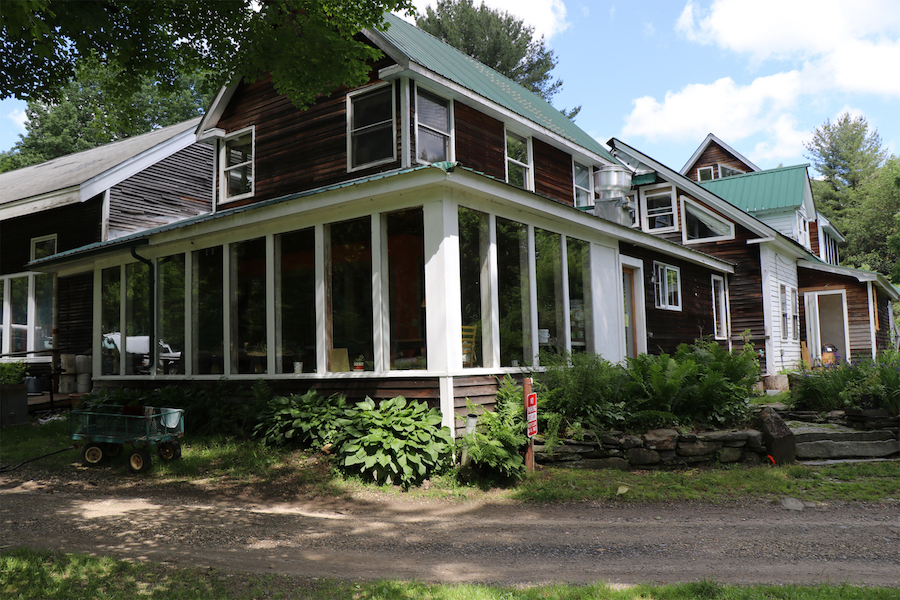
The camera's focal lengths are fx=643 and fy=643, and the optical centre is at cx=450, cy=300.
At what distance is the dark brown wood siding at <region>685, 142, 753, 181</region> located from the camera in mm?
27844

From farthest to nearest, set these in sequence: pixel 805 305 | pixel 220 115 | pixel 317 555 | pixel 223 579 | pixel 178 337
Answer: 1. pixel 805 305
2. pixel 220 115
3. pixel 178 337
4. pixel 317 555
5. pixel 223 579

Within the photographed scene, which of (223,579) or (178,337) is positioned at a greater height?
(178,337)

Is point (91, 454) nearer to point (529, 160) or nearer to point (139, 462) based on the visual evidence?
point (139, 462)

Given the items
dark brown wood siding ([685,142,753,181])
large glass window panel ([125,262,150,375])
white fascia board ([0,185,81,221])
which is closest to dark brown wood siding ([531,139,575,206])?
large glass window panel ([125,262,150,375])

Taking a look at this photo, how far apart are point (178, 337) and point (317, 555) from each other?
7.81 m

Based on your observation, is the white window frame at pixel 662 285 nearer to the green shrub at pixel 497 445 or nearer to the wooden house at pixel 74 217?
the green shrub at pixel 497 445

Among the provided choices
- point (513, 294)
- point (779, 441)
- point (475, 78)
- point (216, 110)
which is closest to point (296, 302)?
point (513, 294)

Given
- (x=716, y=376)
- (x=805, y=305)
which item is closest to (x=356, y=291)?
(x=716, y=376)

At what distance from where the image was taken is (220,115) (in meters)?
14.1

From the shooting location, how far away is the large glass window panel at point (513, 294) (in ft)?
31.2

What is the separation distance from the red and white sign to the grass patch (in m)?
3.78

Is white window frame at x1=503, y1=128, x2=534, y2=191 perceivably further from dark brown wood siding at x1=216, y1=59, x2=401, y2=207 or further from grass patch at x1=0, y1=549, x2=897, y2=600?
grass patch at x1=0, y1=549, x2=897, y2=600

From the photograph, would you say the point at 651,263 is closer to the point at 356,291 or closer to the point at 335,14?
the point at 356,291

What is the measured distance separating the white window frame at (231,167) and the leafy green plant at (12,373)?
19.6 feet
